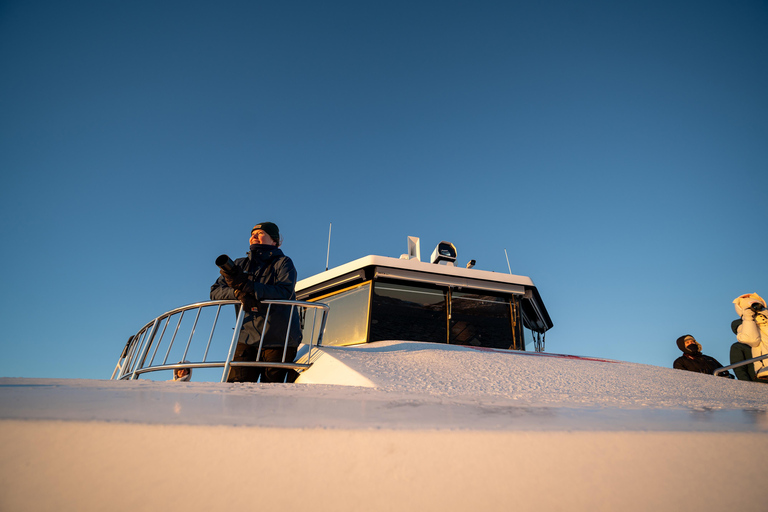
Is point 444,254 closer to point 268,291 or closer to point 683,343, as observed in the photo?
point 683,343

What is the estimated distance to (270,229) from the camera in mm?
3828

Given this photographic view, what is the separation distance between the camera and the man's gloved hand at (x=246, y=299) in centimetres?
312

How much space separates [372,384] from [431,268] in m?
4.46

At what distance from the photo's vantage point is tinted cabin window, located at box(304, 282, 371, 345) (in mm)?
6238

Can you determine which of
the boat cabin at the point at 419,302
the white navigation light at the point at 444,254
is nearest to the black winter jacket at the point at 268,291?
the boat cabin at the point at 419,302

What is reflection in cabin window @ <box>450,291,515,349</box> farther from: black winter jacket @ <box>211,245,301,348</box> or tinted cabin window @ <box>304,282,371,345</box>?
black winter jacket @ <box>211,245,301,348</box>

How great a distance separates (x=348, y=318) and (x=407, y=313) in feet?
3.46

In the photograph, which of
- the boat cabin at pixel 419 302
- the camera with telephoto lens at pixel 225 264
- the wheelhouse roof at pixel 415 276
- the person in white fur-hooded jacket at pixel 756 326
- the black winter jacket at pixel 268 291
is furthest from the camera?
the wheelhouse roof at pixel 415 276

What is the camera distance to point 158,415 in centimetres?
70

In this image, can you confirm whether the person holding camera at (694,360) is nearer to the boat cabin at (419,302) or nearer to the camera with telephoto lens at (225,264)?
the boat cabin at (419,302)

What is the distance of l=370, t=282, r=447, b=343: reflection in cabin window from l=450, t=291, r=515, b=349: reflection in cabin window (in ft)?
0.85

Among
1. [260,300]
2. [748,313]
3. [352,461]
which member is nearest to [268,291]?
[260,300]

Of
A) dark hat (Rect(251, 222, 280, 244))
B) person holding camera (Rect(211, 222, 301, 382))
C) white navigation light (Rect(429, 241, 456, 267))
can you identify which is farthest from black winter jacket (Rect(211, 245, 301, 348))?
white navigation light (Rect(429, 241, 456, 267))

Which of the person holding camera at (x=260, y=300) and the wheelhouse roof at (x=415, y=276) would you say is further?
the wheelhouse roof at (x=415, y=276)
